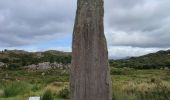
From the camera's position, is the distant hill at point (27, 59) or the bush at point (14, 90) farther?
the distant hill at point (27, 59)

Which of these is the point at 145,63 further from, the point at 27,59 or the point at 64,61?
the point at 27,59

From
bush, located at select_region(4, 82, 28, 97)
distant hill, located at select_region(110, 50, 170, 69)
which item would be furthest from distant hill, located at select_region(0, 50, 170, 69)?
bush, located at select_region(4, 82, 28, 97)

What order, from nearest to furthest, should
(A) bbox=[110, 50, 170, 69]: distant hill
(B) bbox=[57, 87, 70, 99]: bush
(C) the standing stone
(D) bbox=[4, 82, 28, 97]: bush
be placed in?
(C) the standing stone → (D) bbox=[4, 82, 28, 97]: bush → (B) bbox=[57, 87, 70, 99]: bush → (A) bbox=[110, 50, 170, 69]: distant hill

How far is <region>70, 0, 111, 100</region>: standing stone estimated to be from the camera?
9.23 m

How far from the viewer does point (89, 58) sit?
9297 mm

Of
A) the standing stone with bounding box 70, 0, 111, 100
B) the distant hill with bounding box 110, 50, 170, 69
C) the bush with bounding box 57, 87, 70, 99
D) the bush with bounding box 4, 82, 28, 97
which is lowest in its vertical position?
the bush with bounding box 57, 87, 70, 99

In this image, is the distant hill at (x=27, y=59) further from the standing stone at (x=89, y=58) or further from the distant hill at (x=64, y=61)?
the standing stone at (x=89, y=58)

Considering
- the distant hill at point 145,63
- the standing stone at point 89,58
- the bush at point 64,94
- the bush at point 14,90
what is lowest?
the bush at point 64,94

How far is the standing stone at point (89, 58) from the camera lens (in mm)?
9227

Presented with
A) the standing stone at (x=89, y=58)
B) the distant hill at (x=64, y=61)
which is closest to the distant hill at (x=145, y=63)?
the distant hill at (x=64, y=61)

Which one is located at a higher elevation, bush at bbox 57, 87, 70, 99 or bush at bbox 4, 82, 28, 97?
bush at bbox 4, 82, 28, 97

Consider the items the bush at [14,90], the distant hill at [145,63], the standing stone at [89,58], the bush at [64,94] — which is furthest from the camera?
the distant hill at [145,63]

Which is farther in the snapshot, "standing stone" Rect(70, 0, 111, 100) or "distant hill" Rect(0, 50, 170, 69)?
"distant hill" Rect(0, 50, 170, 69)

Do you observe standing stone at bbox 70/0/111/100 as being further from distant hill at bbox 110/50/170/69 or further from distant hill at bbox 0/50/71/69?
distant hill at bbox 110/50/170/69
